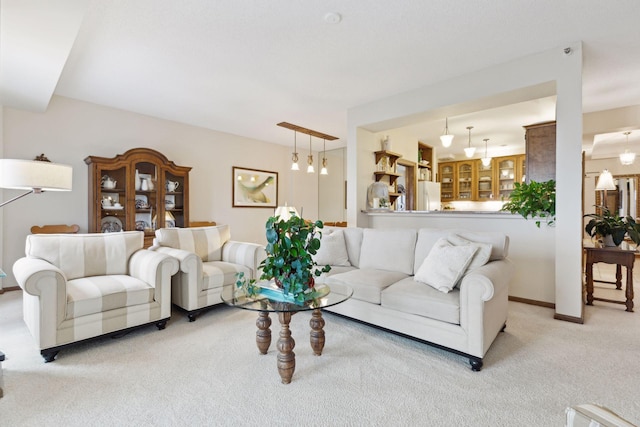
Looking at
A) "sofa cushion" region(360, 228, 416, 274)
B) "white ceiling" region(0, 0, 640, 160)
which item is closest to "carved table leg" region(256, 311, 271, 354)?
"sofa cushion" region(360, 228, 416, 274)

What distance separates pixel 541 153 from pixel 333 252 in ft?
10.5

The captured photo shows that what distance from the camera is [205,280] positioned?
297 cm

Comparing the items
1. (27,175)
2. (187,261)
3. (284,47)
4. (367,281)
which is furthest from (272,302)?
(284,47)

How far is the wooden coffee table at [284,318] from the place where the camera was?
182cm

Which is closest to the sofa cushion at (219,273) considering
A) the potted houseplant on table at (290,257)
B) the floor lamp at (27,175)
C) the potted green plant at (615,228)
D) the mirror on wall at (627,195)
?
the potted houseplant on table at (290,257)

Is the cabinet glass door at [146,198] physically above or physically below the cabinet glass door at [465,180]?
below

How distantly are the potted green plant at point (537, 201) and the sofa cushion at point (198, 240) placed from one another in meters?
3.39

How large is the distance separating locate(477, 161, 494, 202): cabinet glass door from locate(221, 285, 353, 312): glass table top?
6.46m

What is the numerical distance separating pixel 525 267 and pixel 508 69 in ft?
7.04

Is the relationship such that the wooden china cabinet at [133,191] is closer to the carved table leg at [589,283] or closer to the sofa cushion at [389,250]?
the sofa cushion at [389,250]

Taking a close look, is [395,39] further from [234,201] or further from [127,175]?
[234,201]

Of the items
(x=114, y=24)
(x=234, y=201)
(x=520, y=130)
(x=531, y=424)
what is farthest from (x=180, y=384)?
(x=520, y=130)

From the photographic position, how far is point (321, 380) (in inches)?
73.7

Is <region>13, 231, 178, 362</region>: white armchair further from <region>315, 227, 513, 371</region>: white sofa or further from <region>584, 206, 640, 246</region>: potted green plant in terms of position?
<region>584, 206, 640, 246</region>: potted green plant
